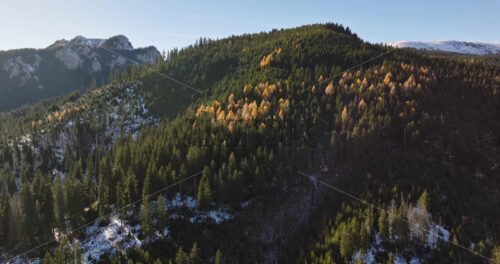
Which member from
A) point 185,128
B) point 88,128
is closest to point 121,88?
point 88,128

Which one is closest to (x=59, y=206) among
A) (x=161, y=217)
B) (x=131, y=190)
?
(x=131, y=190)

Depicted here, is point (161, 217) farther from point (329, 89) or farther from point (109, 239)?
point (329, 89)

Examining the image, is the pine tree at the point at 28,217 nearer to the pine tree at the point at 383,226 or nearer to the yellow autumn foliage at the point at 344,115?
the pine tree at the point at 383,226

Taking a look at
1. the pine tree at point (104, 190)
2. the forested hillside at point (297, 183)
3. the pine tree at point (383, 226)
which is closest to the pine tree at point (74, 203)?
the forested hillside at point (297, 183)

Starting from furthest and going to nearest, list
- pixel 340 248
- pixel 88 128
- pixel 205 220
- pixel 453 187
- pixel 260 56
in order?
pixel 260 56 < pixel 88 128 < pixel 453 187 < pixel 205 220 < pixel 340 248

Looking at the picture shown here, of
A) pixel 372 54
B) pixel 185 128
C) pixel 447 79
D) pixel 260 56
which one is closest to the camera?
pixel 185 128

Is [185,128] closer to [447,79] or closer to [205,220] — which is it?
[205,220]

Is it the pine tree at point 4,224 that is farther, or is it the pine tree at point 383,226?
the pine tree at point 4,224

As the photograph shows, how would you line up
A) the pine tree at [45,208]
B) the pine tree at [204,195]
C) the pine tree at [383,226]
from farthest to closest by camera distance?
the pine tree at [204,195] < the pine tree at [45,208] < the pine tree at [383,226]

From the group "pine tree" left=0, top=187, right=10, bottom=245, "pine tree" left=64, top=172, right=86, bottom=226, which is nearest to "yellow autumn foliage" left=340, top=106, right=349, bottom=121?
"pine tree" left=64, top=172, right=86, bottom=226
